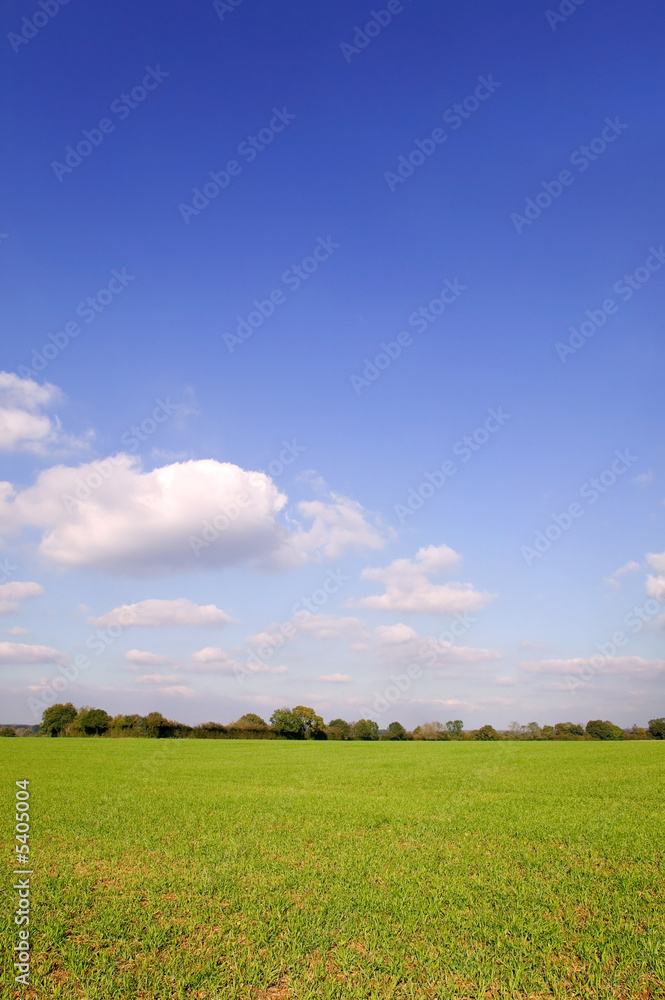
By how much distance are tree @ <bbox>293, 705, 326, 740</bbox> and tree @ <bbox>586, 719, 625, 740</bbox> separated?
40.1 m

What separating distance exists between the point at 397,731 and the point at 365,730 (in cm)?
562

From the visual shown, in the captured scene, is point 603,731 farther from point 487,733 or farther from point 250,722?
point 250,722

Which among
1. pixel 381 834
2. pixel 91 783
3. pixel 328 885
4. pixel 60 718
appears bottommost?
pixel 60 718

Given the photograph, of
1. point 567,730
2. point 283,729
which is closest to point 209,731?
point 283,729

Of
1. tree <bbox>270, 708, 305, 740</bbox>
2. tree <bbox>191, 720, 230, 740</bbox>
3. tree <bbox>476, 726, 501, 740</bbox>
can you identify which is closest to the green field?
tree <bbox>191, 720, 230, 740</bbox>

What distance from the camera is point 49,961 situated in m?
4.47

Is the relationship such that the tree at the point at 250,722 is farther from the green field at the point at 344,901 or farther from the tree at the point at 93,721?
the green field at the point at 344,901

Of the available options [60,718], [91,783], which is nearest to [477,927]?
[91,783]

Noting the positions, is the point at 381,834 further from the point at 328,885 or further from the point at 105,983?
→ the point at 105,983

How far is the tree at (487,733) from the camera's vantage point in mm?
74125

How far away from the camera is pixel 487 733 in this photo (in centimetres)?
7462

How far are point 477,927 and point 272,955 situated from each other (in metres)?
2.04

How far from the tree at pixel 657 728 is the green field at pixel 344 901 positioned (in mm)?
81644

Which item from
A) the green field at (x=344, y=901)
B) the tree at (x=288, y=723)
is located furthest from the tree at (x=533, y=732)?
the green field at (x=344, y=901)
